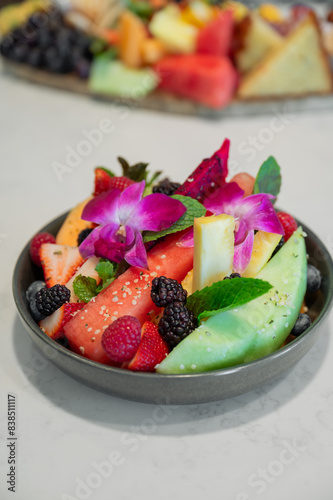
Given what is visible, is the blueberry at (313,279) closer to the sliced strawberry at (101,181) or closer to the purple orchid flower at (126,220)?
the purple orchid flower at (126,220)

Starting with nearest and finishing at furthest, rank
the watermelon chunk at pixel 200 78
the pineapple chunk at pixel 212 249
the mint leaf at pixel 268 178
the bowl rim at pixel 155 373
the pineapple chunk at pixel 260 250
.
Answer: the bowl rim at pixel 155 373, the pineapple chunk at pixel 212 249, the pineapple chunk at pixel 260 250, the mint leaf at pixel 268 178, the watermelon chunk at pixel 200 78

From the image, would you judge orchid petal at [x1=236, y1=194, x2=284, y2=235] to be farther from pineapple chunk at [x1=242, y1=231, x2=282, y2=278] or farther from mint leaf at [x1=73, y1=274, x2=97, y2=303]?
mint leaf at [x1=73, y1=274, x2=97, y2=303]

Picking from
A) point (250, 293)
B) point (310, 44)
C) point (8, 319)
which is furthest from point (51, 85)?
point (250, 293)

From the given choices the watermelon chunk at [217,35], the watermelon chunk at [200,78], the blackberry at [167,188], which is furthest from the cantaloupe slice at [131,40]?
the blackberry at [167,188]

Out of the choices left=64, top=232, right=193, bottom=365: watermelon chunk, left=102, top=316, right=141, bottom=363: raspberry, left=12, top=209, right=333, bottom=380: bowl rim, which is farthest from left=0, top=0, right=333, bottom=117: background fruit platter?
left=102, top=316, right=141, bottom=363: raspberry

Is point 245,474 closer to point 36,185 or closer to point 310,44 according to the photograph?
point 36,185
